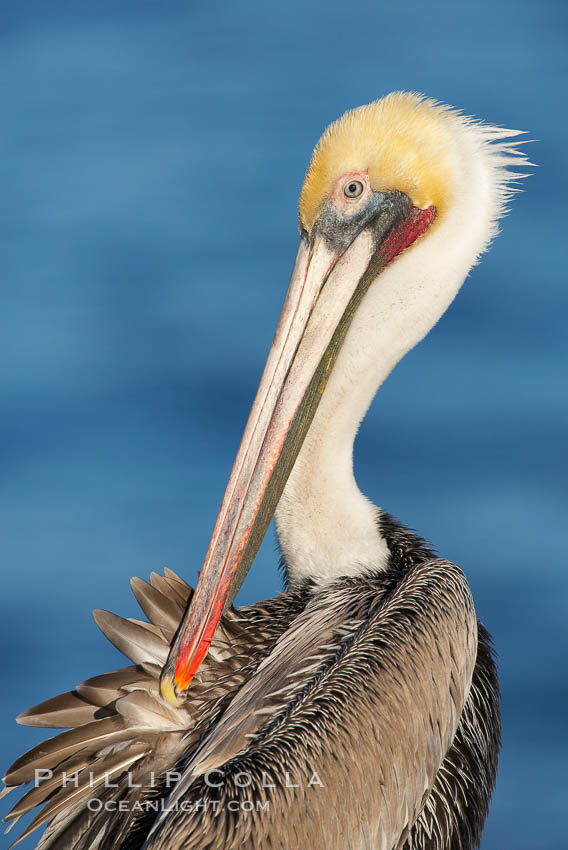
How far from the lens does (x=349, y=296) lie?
3.03 metres

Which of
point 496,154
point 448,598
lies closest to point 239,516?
point 448,598

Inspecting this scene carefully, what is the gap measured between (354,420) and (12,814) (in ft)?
4.16

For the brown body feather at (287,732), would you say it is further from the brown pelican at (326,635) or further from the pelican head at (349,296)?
the pelican head at (349,296)

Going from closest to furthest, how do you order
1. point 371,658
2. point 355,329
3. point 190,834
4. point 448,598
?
point 190,834, point 371,658, point 448,598, point 355,329

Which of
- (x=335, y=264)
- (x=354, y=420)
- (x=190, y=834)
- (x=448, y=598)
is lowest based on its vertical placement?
(x=190, y=834)

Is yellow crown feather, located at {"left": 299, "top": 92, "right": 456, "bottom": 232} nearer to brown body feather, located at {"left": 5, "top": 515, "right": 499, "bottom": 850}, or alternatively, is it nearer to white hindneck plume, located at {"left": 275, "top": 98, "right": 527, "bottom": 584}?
white hindneck plume, located at {"left": 275, "top": 98, "right": 527, "bottom": 584}

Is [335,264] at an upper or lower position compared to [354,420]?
upper

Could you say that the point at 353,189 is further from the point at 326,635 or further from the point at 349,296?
the point at 326,635

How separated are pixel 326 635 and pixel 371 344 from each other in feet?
2.55

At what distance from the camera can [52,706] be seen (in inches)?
108

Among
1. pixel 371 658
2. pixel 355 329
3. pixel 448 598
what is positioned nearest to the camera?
pixel 371 658

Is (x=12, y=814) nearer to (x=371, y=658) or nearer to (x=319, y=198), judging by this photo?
(x=371, y=658)

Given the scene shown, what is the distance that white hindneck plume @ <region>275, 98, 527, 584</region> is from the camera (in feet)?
10.2

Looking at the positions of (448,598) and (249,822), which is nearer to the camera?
(249,822)
